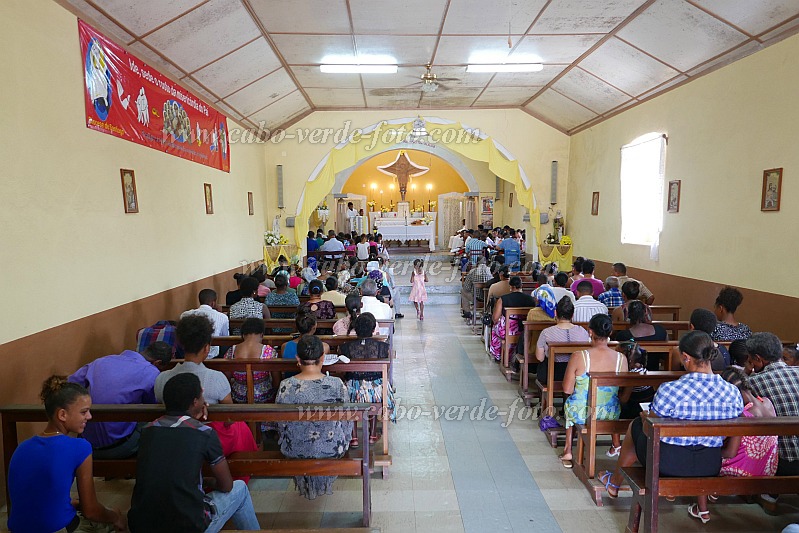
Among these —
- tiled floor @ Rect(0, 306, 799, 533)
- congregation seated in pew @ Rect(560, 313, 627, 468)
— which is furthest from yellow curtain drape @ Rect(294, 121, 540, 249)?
congregation seated in pew @ Rect(560, 313, 627, 468)

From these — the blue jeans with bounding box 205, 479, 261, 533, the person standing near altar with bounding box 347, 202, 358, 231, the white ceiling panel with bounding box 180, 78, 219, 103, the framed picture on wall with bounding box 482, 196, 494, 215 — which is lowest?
the blue jeans with bounding box 205, 479, 261, 533

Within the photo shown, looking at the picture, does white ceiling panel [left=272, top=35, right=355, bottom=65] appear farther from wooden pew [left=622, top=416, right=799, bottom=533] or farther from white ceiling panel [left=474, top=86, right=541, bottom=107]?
wooden pew [left=622, top=416, right=799, bottom=533]

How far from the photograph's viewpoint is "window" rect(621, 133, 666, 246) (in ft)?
23.0

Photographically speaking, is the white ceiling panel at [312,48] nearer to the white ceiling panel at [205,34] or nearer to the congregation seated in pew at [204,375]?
the white ceiling panel at [205,34]

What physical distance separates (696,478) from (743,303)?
3.53m

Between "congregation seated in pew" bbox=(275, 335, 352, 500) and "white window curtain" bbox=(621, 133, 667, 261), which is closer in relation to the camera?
"congregation seated in pew" bbox=(275, 335, 352, 500)

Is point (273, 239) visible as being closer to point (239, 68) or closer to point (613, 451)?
point (239, 68)

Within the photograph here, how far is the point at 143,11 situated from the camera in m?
4.48

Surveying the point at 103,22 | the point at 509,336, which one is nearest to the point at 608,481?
the point at 509,336

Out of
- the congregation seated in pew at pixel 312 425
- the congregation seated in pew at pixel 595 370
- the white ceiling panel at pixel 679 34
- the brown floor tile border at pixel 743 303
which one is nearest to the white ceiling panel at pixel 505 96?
the white ceiling panel at pixel 679 34

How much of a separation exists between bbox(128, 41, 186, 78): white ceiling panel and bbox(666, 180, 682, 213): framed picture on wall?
622 centimetres

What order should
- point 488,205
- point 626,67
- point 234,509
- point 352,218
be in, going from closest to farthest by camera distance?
point 234,509 → point 626,67 → point 488,205 → point 352,218

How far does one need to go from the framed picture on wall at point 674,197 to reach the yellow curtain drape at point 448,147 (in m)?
3.68

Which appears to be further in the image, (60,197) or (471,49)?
(471,49)
